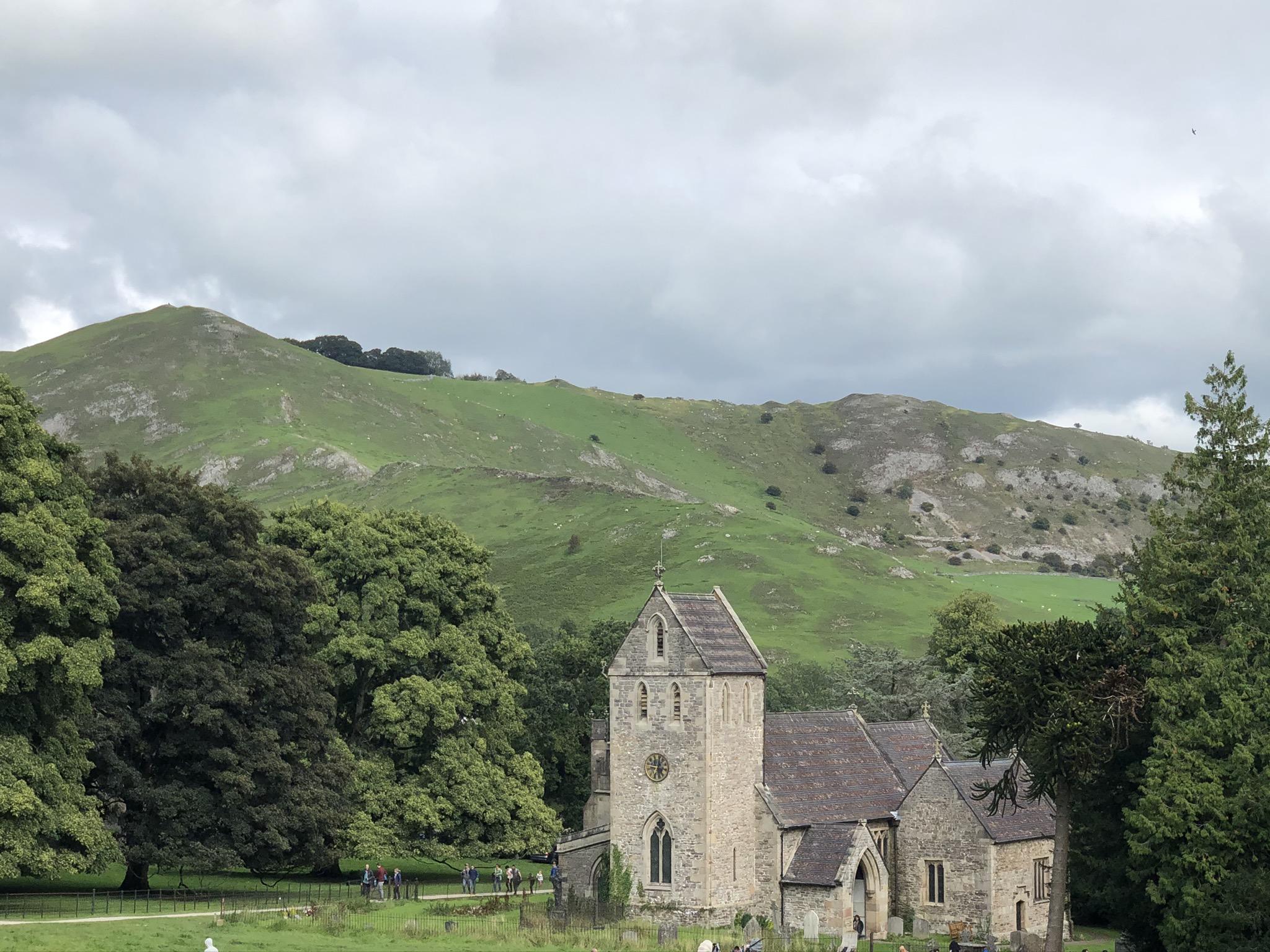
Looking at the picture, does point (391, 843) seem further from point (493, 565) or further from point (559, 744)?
point (493, 565)

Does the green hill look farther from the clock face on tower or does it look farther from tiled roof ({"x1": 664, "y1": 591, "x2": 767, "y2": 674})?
the clock face on tower

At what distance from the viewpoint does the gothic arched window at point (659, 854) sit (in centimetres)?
5103

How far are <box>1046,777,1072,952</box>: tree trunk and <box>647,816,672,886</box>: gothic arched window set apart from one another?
13702mm

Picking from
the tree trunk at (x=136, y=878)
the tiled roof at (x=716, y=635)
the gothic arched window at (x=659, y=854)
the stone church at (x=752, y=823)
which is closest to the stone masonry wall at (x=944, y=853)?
the stone church at (x=752, y=823)

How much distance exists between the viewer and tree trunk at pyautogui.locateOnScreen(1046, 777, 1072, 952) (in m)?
42.9

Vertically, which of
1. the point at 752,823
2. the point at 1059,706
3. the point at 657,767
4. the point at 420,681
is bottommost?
the point at 752,823

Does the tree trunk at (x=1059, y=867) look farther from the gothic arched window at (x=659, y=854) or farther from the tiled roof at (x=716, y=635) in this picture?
the gothic arched window at (x=659, y=854)

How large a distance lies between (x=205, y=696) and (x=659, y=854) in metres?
17.3

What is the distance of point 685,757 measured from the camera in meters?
51.0

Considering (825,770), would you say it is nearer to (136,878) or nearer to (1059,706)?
(1059,706)

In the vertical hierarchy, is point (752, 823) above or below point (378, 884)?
above

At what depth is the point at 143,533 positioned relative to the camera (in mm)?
51531

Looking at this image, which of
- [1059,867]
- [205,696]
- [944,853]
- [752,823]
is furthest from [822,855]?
[205,696]

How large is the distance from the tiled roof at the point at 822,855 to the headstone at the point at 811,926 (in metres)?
1.01
